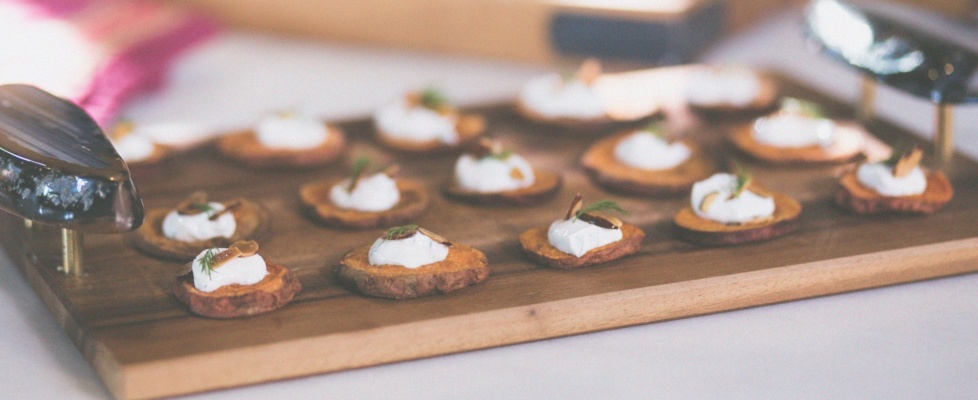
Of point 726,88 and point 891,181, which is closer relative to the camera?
point 891,181

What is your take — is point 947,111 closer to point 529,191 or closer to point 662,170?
point 662,170

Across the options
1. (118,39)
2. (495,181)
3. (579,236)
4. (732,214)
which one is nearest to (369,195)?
(495,181)

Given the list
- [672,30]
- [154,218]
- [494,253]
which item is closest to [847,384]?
[494,253]

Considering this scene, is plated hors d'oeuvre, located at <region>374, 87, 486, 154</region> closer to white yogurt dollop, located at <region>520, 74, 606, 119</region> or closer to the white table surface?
white yogurt dollop, located at <region>520, 74, 606, 119</region>

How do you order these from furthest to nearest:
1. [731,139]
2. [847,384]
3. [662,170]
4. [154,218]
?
[731,139] < [662,170] < [154,218] < [847,384]

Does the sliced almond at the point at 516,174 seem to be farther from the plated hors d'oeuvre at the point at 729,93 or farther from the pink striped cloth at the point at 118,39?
the pink striped cloth at the point at 118,39

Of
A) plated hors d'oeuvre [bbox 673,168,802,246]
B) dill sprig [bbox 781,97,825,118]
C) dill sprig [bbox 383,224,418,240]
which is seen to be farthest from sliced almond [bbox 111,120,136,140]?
dill sprig [bbox 781,97,825,118]

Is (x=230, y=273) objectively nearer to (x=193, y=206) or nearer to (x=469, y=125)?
(x=193, y=206)
